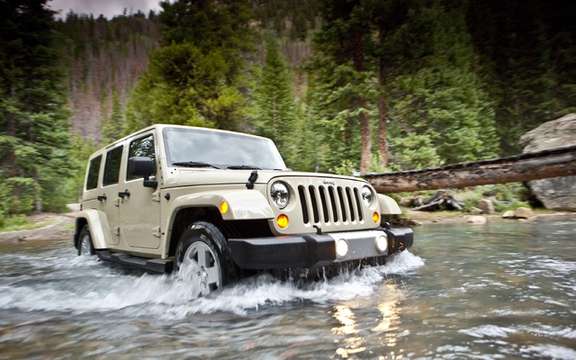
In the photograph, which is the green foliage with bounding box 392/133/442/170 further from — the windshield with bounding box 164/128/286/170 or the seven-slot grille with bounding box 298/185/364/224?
the seven-slot grille with bounding box 298/185/364/224

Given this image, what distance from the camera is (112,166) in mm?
5734

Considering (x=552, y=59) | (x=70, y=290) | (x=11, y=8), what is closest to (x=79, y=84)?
(x=11, y=8)

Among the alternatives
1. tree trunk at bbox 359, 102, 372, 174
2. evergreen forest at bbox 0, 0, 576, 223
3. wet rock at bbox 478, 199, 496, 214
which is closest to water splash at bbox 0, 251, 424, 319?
evergreen forest at bbox 0, 0, 576, 223

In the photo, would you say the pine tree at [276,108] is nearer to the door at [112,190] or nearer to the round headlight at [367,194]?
the door at [112,190]

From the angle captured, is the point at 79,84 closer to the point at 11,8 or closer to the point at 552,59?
the point at 11,8

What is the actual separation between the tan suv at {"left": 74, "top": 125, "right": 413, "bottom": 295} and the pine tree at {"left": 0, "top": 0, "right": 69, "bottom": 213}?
14434mm

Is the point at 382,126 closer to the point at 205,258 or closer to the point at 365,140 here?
the point at 365,140

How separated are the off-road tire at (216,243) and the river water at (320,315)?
0.16m

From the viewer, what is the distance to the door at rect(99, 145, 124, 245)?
5.38 meters

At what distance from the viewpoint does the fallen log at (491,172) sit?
6.46 metres

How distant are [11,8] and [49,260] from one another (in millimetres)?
14950

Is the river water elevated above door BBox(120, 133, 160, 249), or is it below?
below

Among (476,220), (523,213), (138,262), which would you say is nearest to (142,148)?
(138,262)

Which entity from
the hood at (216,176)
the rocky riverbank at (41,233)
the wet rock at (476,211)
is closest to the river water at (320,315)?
the hood at (216,176)
